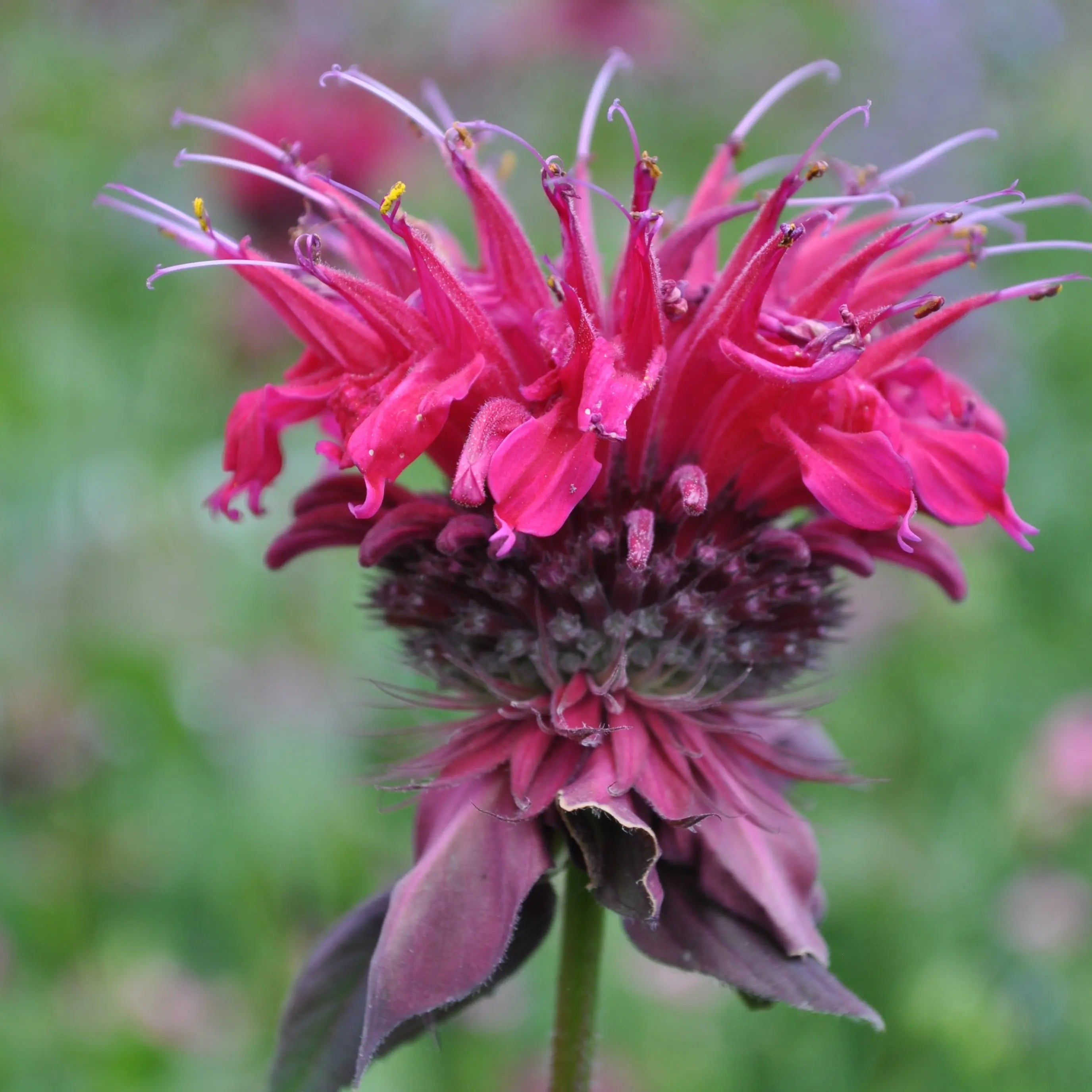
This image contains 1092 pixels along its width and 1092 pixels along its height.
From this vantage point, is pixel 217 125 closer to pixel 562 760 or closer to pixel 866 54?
pixel 562 760

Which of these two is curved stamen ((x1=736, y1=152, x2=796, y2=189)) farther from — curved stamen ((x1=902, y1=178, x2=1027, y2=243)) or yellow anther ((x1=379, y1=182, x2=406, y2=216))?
yellow anther ((x1=379, y1=182, x2=406, y2=216))

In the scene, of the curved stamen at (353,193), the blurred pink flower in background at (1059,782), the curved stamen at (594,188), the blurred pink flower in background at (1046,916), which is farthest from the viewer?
the blurred pink flower in background at (1059,782)

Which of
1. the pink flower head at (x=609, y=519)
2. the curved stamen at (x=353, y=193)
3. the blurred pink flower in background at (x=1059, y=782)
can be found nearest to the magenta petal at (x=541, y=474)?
the pink flower head at (x=609, y=519)

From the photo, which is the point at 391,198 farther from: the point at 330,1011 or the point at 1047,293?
the point at 330,1011

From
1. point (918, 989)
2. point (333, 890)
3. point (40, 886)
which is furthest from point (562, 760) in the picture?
point (40, 886)

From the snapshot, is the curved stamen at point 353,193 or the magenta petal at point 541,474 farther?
the curved stamen at point 353,193

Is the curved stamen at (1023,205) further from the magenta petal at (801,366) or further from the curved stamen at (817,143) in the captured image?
the magenta petal at (801,366)

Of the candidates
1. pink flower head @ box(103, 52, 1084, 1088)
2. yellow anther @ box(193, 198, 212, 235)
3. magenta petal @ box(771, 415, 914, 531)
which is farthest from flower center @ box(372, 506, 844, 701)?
yellow anther @ box(193, 198, 212, 235)
